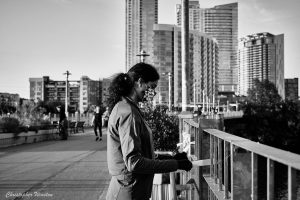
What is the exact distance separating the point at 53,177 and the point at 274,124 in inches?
2779

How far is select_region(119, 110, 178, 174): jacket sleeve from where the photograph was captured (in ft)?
7.38

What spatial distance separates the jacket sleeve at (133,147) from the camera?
2.25 meters

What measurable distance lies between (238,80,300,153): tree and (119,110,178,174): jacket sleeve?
69311 mm

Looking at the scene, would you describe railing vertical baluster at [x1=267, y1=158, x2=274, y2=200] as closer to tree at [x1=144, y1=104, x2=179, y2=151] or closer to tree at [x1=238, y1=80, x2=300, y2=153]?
tree at [x1=144, y1=104, x2=179, y2=151]

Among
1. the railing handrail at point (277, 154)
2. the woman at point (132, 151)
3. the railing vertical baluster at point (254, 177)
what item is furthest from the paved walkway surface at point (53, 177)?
the railing handrail at point (277, 154)

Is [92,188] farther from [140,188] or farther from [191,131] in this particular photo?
[140,188]

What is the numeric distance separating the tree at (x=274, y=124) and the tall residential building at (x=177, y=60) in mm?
66286

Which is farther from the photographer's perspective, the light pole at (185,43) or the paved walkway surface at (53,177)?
the light pole at (185,43)

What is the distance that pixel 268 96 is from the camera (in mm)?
96562

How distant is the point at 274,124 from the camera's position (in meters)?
73.3

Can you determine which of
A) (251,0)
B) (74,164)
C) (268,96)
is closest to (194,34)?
(268,96)

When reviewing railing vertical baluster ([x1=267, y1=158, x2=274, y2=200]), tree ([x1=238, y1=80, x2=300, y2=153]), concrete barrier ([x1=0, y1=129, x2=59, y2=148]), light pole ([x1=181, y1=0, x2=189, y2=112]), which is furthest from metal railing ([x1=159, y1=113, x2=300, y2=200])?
tree ([x1=238, y1=80, x2=300, y2=153])

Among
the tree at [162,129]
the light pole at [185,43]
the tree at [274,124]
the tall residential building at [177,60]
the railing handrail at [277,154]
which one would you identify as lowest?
the tree at [274,124]

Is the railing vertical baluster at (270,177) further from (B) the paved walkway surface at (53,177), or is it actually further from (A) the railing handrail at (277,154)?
(B) the paved walkway surface at (53,177)
